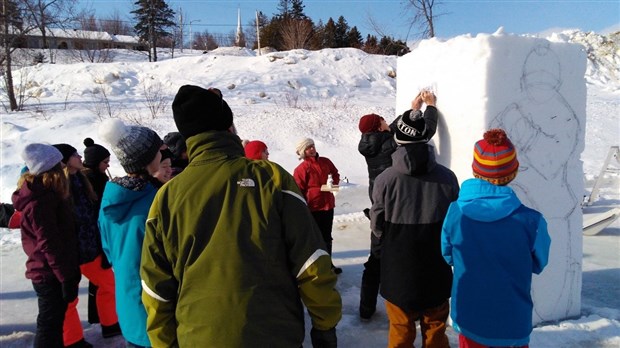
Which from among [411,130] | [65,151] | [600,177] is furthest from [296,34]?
[411,130]

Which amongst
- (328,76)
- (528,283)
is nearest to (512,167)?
(528,283)

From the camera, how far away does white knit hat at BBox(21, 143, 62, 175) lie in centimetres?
290

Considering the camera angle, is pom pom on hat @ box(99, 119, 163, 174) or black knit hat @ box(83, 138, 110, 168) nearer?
pom pom on hat @ box(99, 119, 163, 174)

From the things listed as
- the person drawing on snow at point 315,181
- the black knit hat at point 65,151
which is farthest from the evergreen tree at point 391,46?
the black knit hat at point 65,151

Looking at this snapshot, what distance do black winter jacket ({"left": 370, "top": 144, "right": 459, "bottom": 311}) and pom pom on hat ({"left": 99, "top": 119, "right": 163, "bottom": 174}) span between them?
4.92ft

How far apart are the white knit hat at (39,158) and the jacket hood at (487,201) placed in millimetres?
2744

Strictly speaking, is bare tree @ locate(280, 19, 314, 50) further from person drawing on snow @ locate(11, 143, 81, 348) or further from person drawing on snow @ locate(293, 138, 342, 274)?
person drawing on snow @ locate(11, 143, 81, 348)

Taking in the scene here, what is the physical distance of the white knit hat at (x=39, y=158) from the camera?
114 inches

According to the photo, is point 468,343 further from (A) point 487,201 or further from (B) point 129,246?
(B) point 129,246

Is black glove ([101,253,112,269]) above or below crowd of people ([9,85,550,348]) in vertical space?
below

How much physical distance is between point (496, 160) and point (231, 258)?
146cm

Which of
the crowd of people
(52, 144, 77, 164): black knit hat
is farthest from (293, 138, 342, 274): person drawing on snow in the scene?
(52, 144, 77, 164): black knit hat

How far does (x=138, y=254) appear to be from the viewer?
2154mm

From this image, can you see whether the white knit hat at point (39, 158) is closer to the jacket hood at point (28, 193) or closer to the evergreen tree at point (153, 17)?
the jacket hood at point (28, 193)
